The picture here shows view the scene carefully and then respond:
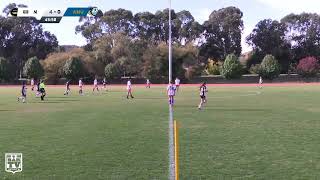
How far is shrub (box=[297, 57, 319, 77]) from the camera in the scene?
9238 centimetres

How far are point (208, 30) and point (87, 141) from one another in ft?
316

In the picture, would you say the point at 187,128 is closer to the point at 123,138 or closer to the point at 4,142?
the point at 123,138

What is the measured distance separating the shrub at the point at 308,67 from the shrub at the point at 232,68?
1225 cm

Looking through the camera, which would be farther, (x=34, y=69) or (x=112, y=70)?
(x=112, y=70)

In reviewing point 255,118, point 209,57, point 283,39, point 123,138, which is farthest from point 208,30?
point 123,138

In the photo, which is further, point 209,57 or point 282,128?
point 209,57

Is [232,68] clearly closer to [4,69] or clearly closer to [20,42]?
[4,69]

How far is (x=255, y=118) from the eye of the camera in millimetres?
20062

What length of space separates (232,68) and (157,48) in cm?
1502

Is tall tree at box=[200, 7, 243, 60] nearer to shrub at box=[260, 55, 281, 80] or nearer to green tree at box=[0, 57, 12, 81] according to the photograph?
shrub at box=[260, 55, 281, 80]

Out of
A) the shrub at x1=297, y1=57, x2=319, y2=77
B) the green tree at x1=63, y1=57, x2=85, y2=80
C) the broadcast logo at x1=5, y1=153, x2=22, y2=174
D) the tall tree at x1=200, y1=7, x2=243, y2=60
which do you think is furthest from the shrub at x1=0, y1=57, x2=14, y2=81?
the broadcast logo at x1=5, y1=153, x2=22, y2=174

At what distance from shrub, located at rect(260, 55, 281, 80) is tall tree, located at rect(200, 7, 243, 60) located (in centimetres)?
→ 1368

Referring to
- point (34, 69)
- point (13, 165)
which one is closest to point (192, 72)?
point (34, 69)

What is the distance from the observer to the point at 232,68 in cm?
9144
